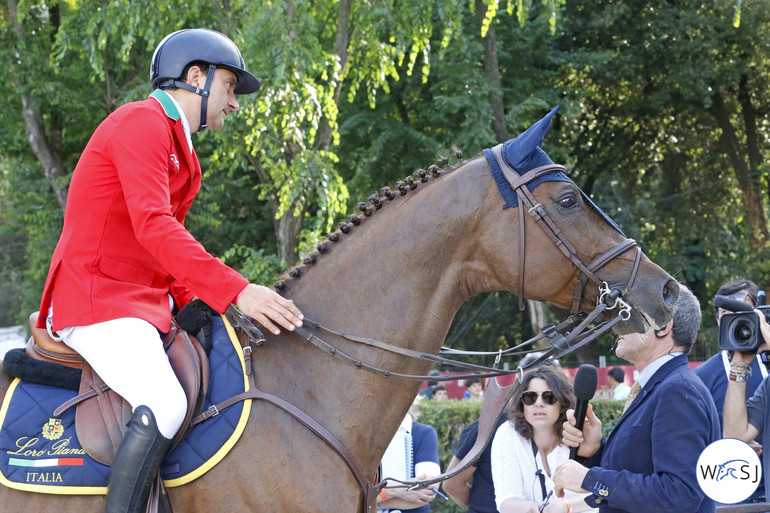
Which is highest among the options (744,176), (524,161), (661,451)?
(744,176)

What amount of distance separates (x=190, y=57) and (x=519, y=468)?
3.20 meters

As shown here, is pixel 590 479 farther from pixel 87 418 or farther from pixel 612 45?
pixel 612 45

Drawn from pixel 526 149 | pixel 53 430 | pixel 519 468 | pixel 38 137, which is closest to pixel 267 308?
pixel 53 430

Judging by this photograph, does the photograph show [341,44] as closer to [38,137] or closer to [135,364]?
[38,137]

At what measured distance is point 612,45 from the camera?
24.9 m

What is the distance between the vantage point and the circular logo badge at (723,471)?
11.2 feet

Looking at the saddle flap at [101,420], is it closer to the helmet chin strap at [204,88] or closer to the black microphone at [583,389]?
the helmet chin strap at [204,88]

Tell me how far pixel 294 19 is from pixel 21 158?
11.9 meters

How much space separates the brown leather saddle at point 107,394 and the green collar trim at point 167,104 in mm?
929

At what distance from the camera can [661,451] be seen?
11.8 ft

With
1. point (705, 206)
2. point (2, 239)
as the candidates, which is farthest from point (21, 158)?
point (2, 239)

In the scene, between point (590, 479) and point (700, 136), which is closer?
point (590, 479)

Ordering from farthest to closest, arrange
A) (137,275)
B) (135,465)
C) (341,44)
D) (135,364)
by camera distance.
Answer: (341,44) < (137,275) < (135,364) < (135,465)

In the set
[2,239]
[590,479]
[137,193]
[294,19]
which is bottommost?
[2,239]
